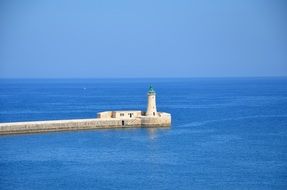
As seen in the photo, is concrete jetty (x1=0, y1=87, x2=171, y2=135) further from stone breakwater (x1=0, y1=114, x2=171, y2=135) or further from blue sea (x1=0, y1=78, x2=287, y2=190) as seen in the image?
blue sea (x1=0, y1=78, x2=287, y2=190)

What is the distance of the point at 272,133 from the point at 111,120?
52.5ft

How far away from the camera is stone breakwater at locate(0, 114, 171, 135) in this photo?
61.5 metres

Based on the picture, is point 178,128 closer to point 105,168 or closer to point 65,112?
point 105,168

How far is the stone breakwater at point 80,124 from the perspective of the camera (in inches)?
2420

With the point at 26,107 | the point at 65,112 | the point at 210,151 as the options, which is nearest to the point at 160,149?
the point at 210,151

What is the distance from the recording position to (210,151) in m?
52.0

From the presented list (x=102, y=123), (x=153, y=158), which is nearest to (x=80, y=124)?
(x=102, y=123)

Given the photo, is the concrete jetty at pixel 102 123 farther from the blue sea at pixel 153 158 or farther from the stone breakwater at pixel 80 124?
the blue sea at pixel 153 158

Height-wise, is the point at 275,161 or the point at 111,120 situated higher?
the point at 111,120

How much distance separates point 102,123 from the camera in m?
65.9

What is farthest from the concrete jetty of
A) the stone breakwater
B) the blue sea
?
the blue sea

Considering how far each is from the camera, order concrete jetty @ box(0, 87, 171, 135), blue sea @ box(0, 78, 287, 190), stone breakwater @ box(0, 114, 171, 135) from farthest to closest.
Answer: concrete jetty @ box(0, 87, 171, 135) → stone breakwater @ box(0, 114, 171, 135) → blue sea @ box(0, 78, 287, 190)

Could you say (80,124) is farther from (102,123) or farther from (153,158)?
(153,158)

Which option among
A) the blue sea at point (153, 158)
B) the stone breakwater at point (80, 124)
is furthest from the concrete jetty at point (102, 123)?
the blue sea at point (153, 158)
